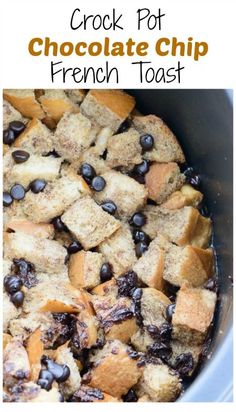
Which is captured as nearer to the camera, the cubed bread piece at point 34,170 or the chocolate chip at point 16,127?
the cubed bread piece at point 34,170

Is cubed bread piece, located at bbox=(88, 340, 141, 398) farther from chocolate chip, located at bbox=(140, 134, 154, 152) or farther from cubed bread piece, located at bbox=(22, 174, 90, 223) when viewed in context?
chocolate chip, located at bbox=(140, 134, 154, 152)

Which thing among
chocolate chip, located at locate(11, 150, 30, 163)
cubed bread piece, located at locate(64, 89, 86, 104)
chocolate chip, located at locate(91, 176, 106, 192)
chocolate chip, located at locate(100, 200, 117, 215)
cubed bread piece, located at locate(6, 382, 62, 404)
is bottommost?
cubed bread piece, located at locate(6, 382, 62, 404)

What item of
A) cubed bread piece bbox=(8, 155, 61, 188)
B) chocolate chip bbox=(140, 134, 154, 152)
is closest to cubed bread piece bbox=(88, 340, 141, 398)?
cubed bread piece bbox=(8, 155, 61, 188)

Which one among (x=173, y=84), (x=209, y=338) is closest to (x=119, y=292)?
(x=209, y=338)

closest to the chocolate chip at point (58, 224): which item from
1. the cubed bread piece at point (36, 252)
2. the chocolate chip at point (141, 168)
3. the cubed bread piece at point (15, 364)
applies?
the cubed bread piece at point (36, 252)

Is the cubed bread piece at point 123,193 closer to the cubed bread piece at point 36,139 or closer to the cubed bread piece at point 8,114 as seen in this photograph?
the cubed bread piece at point 36,139
